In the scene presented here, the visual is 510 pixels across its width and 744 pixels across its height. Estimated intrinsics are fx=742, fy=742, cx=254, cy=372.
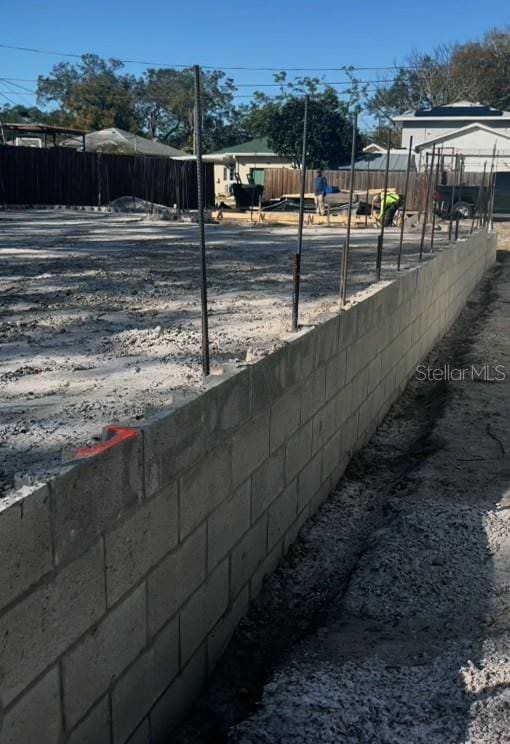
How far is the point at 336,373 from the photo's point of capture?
511 centimetres

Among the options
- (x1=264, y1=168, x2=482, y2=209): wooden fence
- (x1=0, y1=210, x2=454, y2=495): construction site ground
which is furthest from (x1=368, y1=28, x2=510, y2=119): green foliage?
(x1=0, y1=210, x2=454, y2=495): construction site ground

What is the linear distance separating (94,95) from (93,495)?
221ft

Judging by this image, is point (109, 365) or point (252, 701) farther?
point (109, 365)

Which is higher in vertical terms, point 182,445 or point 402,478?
point 182,445

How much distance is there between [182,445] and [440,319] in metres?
8.22

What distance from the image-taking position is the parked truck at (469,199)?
1812 centimetres

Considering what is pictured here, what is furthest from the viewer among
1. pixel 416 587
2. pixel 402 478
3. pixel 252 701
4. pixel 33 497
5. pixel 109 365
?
pixel 402 478

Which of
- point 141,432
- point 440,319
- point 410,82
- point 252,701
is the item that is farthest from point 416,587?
point 410,82

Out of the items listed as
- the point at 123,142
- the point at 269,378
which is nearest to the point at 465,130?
the point at 123,142

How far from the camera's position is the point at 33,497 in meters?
1.94

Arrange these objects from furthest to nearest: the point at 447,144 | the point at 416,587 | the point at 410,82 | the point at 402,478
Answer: the point at 410,82
the point at 447,144
the point at 402,478
the point at 416,587

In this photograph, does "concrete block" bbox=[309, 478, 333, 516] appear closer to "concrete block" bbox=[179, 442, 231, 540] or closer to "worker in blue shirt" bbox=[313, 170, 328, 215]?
"concrete block" bbox=[179, 442, 231, 540]

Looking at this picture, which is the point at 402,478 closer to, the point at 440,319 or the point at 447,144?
the point at 440,319

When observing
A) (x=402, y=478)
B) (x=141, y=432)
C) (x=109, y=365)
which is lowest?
(x=402, y=478)
